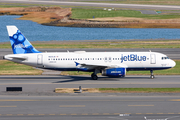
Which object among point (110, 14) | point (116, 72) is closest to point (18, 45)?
point (116, 72)

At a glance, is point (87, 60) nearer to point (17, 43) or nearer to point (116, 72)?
point (116, 72)

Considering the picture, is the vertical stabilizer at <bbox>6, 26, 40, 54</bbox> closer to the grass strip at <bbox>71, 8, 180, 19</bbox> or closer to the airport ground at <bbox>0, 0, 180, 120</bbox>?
the airport ground at <bbox>0, 0, 180, 120</bbox>

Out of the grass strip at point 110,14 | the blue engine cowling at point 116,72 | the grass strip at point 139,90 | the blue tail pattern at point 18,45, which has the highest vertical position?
the grass strip at point 110,14

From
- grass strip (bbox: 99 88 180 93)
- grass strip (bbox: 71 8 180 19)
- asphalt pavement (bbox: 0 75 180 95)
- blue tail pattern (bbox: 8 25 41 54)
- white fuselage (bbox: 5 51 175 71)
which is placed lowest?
grass strip (bbox: 99 88 180 93)

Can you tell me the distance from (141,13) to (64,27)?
39.6 meters

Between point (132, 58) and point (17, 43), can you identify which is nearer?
point (132, 58)

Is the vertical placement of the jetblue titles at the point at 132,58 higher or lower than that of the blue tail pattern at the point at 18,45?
lower

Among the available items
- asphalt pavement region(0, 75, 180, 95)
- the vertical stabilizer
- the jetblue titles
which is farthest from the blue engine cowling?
the vertical stabilizer
